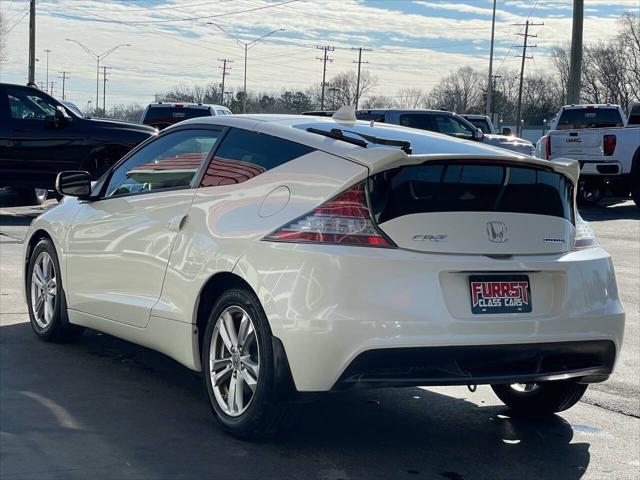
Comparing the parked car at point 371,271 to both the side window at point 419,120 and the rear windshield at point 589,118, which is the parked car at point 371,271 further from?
the rear windshield at point 589,118

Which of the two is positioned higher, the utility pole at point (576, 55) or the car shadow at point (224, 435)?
the utility pole at point (576, 55)

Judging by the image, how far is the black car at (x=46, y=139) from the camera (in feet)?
54.3

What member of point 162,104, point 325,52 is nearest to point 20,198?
point 162,104

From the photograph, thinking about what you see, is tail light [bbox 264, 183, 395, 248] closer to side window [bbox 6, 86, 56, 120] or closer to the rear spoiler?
the rear spoiler

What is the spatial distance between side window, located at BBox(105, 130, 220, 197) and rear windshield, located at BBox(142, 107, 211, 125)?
18891 mm

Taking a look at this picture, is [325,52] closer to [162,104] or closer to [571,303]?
[162,104]

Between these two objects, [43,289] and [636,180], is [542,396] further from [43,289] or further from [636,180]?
[636,180]

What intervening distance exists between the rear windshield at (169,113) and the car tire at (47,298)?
18.1 m

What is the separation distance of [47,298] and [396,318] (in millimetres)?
3519

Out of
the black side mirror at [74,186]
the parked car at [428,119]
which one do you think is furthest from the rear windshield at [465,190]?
the parked car at [428,119]

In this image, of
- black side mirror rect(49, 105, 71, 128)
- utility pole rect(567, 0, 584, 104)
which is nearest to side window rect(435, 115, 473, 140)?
utility pole rect(567, 0, 584, 104)

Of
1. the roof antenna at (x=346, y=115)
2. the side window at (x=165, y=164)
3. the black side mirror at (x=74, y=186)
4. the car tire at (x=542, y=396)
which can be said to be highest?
the roof antenna at (x=346, y=115)

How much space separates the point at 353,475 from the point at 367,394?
1566mm

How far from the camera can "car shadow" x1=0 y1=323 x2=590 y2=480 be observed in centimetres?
468
